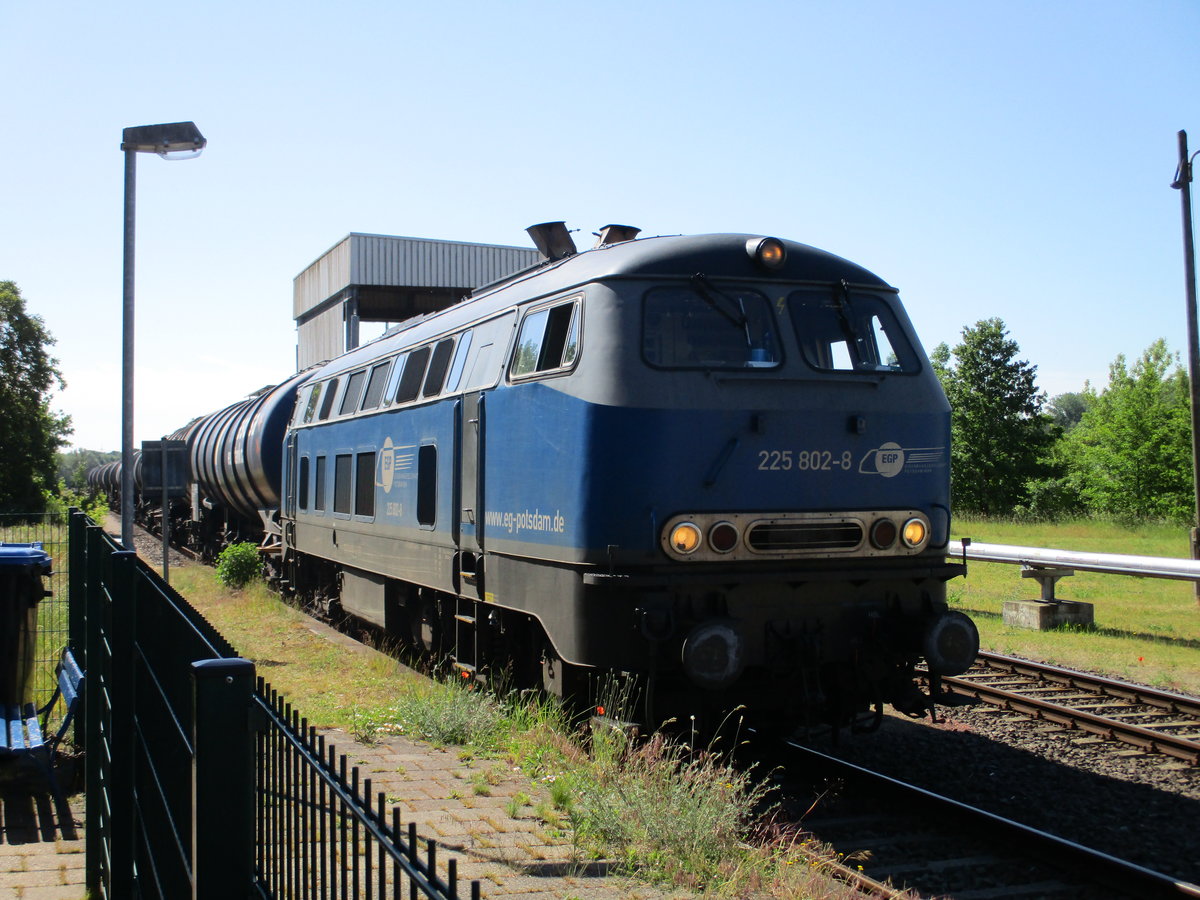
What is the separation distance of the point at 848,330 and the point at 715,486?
163 cm

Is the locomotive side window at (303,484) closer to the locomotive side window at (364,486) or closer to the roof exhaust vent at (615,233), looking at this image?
the locomotive side window at (364,486)

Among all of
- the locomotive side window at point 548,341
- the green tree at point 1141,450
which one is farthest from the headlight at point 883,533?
the green tree at point 1141,450

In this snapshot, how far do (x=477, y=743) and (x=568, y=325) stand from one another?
113 inches

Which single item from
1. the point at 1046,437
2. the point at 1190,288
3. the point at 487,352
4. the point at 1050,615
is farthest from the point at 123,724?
the point at 1046,437

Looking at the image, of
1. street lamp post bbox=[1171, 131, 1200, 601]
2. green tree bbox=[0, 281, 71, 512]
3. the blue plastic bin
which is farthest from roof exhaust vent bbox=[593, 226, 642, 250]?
green tree bbox=[0, 281, 71, 512]

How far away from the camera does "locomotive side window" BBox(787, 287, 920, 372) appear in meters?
7.58

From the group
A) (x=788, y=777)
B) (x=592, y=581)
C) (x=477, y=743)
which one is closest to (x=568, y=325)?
(x=592, y=581)

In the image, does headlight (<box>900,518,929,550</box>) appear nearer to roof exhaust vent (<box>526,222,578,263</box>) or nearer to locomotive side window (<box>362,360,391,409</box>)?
roof exhaust vent (<box>526,222,578,263</box>)

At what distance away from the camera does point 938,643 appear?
702 cm

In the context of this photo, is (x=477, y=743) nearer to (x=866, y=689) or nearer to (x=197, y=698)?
(x=866, y=689)

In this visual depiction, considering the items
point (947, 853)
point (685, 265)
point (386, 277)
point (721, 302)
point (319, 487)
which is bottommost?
point (947, 853)

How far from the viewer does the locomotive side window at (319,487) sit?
47.2 feet

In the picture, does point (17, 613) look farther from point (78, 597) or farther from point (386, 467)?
point (386, 467)

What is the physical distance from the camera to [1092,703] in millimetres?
9500
